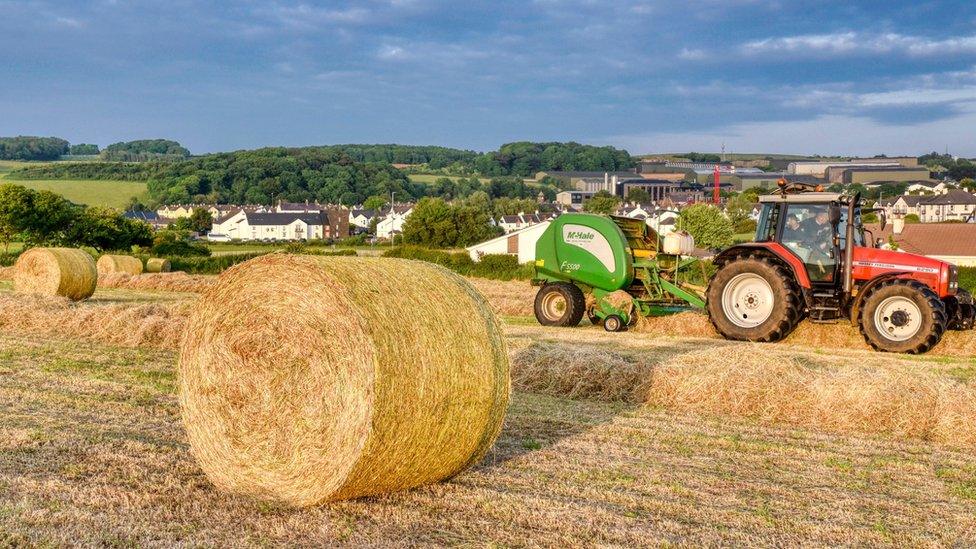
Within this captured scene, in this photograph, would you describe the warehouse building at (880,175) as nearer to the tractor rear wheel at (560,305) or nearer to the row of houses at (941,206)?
the row of houses at (941,206)

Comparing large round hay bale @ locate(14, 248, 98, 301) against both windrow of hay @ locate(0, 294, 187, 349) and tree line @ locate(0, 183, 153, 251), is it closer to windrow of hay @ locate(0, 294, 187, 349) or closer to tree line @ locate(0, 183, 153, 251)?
windrow of hay @ locate(0, 294, 187, 349)

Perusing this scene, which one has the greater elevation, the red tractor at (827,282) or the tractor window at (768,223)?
the tractor window at (768,223)

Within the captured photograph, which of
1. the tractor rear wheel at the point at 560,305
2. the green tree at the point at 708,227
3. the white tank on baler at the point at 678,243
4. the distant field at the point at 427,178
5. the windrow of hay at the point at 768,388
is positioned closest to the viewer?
the windrow of hay at the point at 768,388

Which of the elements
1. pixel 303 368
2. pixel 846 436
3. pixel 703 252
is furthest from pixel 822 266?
pixel 703 252

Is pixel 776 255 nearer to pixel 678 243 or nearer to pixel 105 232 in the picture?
pixel 678 243

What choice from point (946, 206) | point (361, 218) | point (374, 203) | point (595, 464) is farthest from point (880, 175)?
point (595, 464)

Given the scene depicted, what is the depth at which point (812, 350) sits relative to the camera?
15438 mm

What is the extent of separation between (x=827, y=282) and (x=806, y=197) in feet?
4.32

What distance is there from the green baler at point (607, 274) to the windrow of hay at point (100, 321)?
6.57m

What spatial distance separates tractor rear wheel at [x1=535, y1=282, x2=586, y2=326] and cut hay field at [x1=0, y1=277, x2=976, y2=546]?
631cm

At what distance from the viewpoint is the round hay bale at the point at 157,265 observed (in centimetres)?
3941

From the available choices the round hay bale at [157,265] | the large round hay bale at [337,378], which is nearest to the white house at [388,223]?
the round hay bale at [157,265]

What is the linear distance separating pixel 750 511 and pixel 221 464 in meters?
3.38

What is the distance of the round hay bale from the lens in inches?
1551
